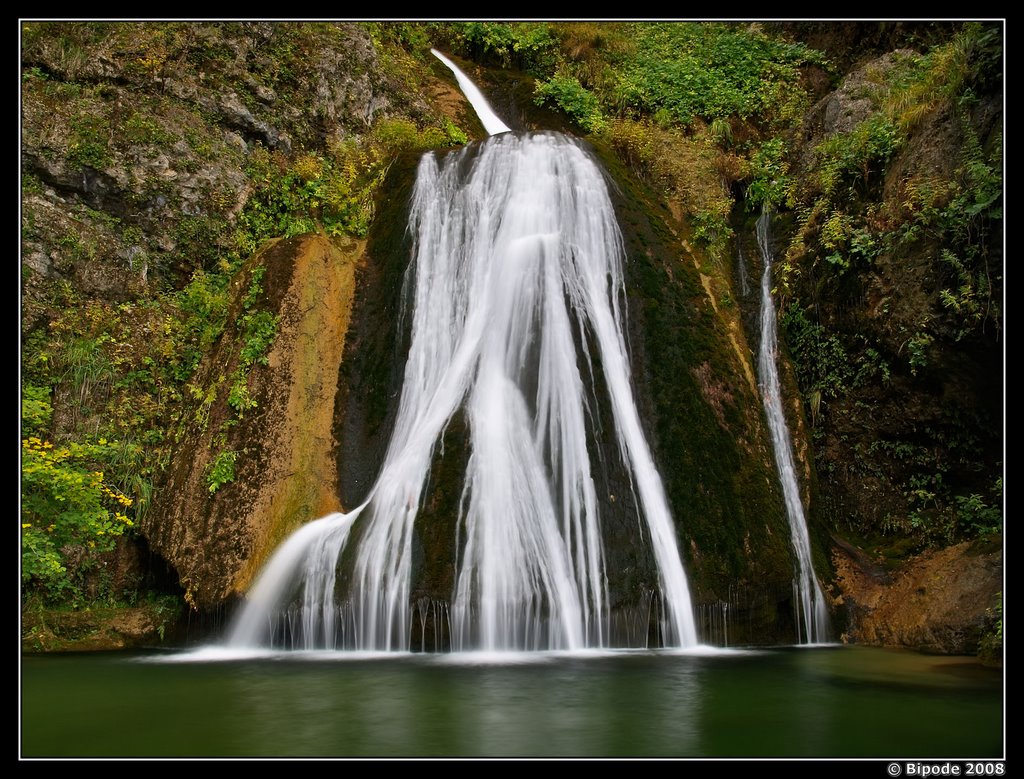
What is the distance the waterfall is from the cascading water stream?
1.75 metres

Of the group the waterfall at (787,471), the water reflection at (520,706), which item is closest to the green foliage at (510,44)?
the waterfall at (787,471)

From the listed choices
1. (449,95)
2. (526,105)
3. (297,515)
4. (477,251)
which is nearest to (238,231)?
(477,251)

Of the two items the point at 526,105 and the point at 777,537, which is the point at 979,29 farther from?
the point at 526,105

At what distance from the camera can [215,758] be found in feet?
14.2

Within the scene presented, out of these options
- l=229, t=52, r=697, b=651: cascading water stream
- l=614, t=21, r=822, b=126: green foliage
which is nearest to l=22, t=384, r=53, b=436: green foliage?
l=229, t=52, r=697, b=651: cascading water stream

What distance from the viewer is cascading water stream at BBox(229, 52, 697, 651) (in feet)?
24.4

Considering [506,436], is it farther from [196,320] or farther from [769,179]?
[769,179]

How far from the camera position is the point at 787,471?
373 inches

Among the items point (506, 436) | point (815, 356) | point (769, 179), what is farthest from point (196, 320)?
point (769, 179)

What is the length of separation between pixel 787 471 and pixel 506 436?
12.8 feet

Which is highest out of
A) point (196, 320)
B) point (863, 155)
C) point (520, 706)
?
point (863, 155)

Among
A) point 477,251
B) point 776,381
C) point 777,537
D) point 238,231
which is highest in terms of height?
point 238,231

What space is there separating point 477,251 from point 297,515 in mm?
4569

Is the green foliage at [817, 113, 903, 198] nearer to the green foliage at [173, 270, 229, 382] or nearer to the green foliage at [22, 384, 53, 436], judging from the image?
the green foliage at [173, 270, 229, 382]
